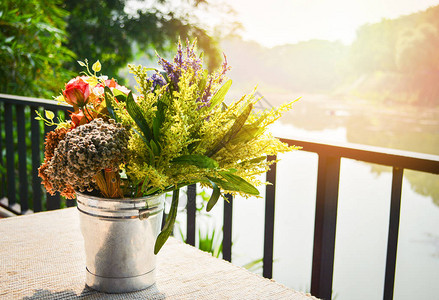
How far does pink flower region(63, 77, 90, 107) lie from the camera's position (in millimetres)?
644

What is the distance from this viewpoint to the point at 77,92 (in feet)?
2.12

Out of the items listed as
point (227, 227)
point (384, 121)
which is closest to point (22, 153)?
point (227, 227)

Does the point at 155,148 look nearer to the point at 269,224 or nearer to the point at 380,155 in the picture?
the point at 380,155

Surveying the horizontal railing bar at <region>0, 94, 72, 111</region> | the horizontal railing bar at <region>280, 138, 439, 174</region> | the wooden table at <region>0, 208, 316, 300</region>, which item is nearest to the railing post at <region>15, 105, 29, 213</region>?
the horizontal railing bar at <region>0, 94, 72, 111</region>

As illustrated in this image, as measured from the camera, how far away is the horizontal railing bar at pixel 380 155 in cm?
98

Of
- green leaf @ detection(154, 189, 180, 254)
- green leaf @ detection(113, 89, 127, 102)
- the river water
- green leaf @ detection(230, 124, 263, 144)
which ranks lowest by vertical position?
the river water

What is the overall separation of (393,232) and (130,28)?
646cm

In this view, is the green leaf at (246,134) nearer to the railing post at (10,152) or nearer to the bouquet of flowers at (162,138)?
the bouquet of flowers at (162,138)

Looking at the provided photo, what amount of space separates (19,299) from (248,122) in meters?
0.47

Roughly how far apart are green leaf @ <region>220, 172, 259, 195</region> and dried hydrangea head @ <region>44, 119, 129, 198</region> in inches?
6.5

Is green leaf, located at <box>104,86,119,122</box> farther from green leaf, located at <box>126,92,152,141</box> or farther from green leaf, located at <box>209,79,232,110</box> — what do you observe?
green leaf, located at <box>209,79,232,110</box>

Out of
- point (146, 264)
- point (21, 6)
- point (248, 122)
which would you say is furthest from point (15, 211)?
point (248, 122)

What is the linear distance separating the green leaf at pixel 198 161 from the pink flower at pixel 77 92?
0.19 meters

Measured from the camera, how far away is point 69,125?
0.70 meters
